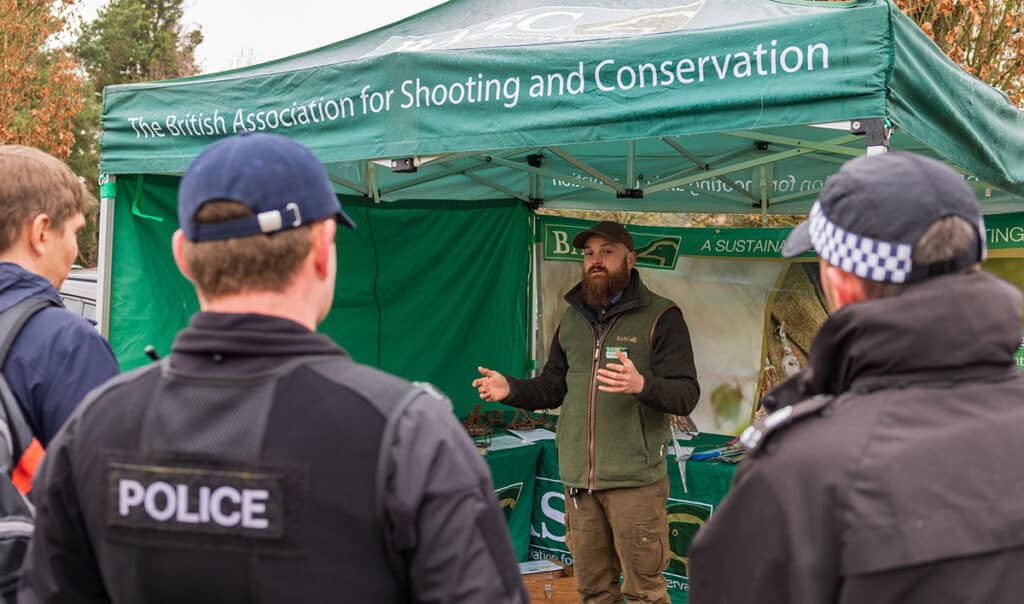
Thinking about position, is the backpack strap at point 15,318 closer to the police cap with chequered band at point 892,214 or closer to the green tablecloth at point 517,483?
the police cap with chequered band at point 892,214

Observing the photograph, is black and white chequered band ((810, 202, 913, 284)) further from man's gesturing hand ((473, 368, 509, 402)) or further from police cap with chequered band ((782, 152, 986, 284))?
man's gesturing hand ((473, 368, 509, 402))

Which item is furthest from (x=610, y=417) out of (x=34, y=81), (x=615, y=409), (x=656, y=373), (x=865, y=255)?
(x=34, y=81)

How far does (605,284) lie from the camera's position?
14.7 ft

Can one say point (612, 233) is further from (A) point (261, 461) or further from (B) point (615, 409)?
(A) point (261, 461)

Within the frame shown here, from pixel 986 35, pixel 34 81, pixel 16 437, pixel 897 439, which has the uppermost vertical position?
pixel 34 81

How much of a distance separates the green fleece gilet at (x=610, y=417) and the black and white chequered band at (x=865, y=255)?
279 cm

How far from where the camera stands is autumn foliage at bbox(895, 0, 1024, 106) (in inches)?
381

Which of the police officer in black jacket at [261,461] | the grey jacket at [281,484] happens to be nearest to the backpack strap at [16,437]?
the police officer in black jacket at [261,461]

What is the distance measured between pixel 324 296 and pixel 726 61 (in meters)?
2.02

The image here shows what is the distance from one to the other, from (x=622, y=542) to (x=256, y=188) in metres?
3.27

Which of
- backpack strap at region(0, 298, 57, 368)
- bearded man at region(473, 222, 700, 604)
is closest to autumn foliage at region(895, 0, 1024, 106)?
bearded man at region(473, 222, 700, 604)

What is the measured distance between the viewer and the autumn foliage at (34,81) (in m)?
17.7

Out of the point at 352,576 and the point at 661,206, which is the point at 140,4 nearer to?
the point at 661,206

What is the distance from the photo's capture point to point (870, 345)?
1369 mm
